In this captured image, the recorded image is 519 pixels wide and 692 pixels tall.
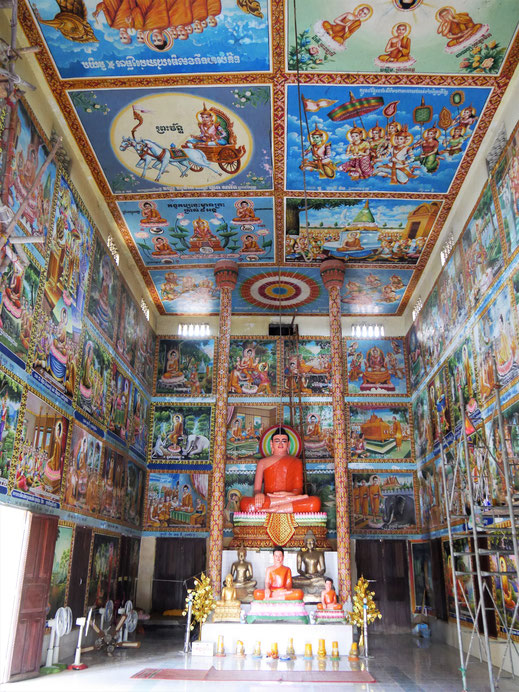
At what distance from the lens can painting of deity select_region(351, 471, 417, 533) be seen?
18.9m

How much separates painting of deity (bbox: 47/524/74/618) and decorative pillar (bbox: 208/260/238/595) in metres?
3.71

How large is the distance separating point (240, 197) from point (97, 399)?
6.10 metres

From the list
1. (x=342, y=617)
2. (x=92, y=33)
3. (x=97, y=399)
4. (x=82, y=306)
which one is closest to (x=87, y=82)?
(x=92, y=33)

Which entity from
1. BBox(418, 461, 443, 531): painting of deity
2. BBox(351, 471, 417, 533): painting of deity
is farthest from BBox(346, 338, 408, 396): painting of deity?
BBox(418, 461, 443, 531): painting of deity

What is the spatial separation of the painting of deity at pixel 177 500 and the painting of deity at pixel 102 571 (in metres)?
3.31

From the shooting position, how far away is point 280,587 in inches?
550

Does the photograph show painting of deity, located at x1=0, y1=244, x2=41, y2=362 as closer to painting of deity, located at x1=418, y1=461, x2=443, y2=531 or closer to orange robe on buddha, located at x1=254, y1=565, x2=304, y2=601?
orange robe on buddha, located at x1=254, y1=565, x2=304, y2=601

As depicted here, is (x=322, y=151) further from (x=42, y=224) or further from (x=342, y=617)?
(x=342, y=617)

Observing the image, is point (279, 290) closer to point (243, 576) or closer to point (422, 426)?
point (422, 426)

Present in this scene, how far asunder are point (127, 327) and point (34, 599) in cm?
871

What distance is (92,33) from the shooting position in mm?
10852

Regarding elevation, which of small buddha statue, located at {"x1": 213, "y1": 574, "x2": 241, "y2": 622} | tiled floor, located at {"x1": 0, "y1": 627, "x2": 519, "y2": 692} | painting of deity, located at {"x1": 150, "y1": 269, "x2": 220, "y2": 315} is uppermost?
painting of deity, located at {"x1": 150, "y1": 269, "x2": 220, "y2": 315}

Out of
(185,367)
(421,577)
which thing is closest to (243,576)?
(421,577)

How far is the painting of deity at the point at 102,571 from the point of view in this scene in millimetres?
13712
